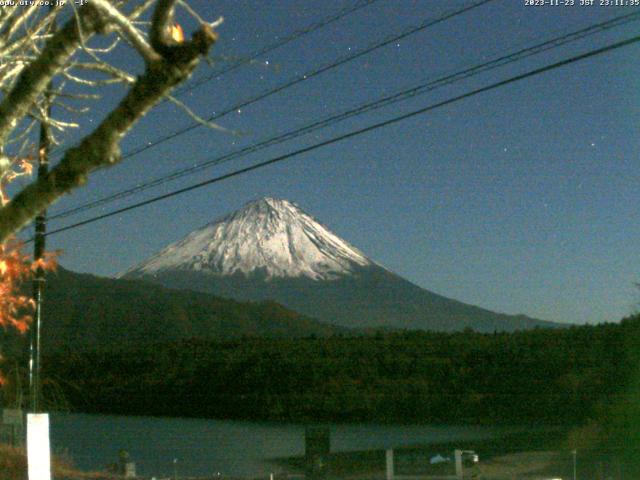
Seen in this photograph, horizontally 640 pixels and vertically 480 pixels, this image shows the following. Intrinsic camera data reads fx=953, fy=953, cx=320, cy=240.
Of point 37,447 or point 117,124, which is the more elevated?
point 117,124

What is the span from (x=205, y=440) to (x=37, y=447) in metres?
21.1

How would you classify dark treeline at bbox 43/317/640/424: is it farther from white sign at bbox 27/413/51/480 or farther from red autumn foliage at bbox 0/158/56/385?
red autumn foliage at bbox 0/158/56/385

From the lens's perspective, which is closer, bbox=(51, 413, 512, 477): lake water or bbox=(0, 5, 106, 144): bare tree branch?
bbox=(0, 5, 106, 144): bare tree branch

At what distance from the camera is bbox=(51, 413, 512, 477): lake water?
26.8 meters

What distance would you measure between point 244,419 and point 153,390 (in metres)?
4.62

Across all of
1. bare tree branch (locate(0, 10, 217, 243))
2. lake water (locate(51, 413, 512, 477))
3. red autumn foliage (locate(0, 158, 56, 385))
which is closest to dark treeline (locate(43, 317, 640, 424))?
lake water (locate(51, 413, 512, 477))

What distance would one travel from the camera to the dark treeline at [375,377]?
33438 millimetres

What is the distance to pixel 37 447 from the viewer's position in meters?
11.4

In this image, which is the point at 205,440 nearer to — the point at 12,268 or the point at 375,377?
the point at 375,377

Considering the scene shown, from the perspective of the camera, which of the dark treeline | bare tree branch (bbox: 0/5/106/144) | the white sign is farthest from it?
the dark treeline

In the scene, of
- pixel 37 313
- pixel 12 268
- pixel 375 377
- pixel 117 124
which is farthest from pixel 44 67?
pixel 375 377

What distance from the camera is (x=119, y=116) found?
4.63 m

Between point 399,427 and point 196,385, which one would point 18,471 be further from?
point 196,385

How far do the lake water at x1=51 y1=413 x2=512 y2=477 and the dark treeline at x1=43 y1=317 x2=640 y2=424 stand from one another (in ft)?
4.59
